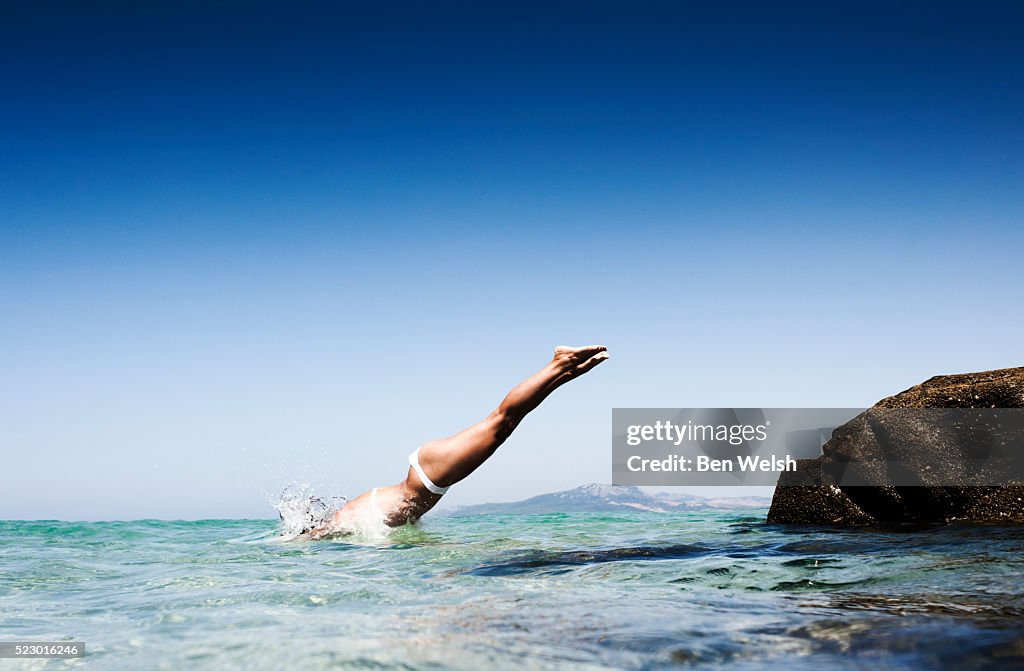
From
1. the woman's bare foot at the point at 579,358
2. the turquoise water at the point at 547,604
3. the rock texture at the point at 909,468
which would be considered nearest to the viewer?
the turquoise water at the point at 547,604

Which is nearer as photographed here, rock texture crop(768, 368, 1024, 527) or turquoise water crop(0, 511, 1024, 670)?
turquoise water crop(0, 511, 1024, 670)

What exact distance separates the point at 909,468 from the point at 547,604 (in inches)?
233

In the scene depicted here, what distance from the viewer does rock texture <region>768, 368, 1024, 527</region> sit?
7758 millimetres

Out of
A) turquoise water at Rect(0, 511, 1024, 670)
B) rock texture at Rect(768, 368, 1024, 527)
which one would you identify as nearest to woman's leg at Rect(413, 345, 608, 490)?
turquoise water at Rect(0, 511, 1024, 670)

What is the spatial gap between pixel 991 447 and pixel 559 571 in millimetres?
5357

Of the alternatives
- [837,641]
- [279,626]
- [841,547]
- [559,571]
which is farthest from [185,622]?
[841,547]

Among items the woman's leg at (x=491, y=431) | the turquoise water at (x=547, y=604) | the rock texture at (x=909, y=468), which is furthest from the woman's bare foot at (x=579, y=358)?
the rock texture at (x=909, y=468)

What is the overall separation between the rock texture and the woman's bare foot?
3.68 m

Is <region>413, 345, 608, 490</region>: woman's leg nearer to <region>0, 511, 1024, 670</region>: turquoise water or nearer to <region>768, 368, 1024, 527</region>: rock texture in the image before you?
<region>0, 511, 1024, 670</region>: turquoise water

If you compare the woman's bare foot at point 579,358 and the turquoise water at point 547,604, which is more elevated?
the woman's bare foot at point 579,358

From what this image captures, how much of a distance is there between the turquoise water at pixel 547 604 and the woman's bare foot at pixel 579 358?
167 cm

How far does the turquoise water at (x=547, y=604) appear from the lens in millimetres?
2789

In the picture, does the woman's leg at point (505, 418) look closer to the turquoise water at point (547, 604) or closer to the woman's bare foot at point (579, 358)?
the woman's bare foot at point (579, 358)

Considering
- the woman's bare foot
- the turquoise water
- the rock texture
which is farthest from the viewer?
the rock texture
